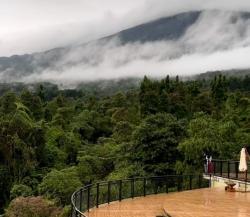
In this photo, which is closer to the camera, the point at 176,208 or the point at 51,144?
the point at 176,208

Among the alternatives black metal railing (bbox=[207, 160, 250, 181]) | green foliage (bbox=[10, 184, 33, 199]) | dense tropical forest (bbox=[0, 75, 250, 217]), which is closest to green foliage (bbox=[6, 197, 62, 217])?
dense tropical forest (bbox=[0, 75, 250, 217])

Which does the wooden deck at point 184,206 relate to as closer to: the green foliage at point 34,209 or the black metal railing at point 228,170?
the black metal railing at point 228,170

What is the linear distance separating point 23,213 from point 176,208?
857 inches

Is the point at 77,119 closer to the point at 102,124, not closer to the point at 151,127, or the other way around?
the point at 102,124

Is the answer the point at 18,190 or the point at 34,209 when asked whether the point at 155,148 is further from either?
the point at 18,190

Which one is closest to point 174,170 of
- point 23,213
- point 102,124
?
point 23,213

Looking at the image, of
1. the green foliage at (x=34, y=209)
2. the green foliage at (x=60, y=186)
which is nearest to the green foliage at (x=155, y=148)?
the green foliage at (x=34, y=209)

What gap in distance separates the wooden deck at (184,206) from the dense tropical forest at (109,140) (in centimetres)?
1316

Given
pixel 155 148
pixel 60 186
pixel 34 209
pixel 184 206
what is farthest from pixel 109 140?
pixel 184 206

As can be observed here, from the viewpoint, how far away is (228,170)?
2692cm

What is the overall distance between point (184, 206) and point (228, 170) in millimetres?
7023

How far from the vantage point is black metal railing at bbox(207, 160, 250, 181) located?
2705 cm

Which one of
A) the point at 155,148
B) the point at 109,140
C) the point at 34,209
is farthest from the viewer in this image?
the point at 109,140

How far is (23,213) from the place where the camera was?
39281 millimetres
